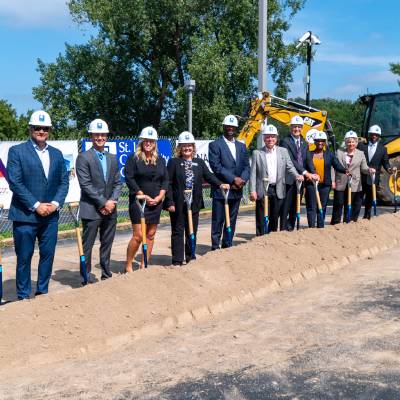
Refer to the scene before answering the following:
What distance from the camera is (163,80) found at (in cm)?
3030

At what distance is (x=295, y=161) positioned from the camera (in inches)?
387

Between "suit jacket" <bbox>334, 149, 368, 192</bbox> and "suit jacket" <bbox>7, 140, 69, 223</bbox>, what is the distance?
5.99 m

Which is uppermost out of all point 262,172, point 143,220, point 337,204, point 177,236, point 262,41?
point 262,41

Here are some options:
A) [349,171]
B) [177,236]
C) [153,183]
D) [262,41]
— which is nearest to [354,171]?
[349,171]

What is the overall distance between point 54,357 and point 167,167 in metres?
3.70

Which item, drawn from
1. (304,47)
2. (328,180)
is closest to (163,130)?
(304,47)

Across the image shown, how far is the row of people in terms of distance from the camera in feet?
20.1

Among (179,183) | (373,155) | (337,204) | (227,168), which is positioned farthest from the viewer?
(373,155)

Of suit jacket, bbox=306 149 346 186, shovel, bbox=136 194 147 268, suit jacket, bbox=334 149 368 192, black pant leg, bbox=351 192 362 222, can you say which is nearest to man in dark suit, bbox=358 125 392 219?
black pant leg, bbox=351 192 362 222

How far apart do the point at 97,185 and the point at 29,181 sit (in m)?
1.11

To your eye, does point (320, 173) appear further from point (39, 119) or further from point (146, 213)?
point (39, 119)

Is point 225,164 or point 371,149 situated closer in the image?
point 225,164

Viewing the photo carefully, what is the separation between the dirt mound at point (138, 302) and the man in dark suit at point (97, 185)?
3.39 ft

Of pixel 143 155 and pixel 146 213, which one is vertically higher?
pixel 143 155
